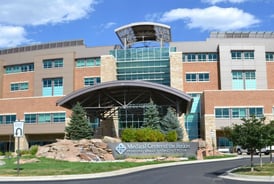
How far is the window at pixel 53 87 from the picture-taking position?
71.4 meters

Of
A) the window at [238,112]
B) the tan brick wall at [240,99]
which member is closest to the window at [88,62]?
the tan brick wall at [240,99]

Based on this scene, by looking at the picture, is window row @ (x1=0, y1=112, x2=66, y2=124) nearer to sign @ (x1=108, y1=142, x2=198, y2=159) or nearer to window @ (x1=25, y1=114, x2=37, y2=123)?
window @ (x1=25, y1=114, x2=37, y2=123)

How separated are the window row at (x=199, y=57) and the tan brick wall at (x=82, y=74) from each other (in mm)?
15392

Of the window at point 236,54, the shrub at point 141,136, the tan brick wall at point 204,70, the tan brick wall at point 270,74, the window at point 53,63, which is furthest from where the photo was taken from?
the window at point 53,63

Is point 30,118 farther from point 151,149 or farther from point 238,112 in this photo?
point 151,149

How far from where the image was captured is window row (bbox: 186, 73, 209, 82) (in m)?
68.1

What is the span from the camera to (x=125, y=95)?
50.1 meters

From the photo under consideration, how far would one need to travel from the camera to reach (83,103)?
163 feet

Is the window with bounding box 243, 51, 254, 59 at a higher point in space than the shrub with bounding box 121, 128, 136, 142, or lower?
higher

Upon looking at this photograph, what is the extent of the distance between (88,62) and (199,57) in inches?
765

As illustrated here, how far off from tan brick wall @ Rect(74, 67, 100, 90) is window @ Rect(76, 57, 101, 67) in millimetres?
765


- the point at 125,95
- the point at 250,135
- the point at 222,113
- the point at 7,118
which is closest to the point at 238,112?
the point at 222,113

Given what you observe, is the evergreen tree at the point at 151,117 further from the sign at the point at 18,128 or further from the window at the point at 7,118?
the window at the point at 7,118

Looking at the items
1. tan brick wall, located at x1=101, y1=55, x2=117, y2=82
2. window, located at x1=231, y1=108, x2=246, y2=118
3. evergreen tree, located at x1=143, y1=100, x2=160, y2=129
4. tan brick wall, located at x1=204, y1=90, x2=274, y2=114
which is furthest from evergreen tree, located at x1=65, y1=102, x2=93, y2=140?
window, located at x1=231, y1=108, x2=246, y2=118
